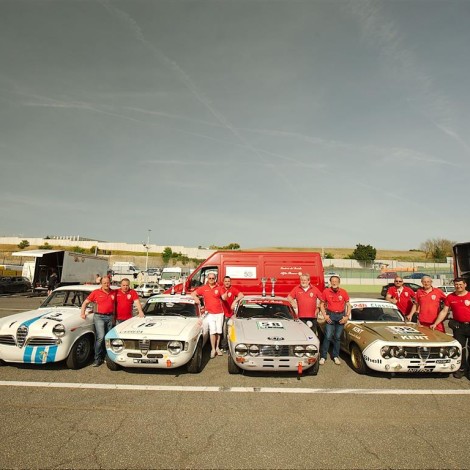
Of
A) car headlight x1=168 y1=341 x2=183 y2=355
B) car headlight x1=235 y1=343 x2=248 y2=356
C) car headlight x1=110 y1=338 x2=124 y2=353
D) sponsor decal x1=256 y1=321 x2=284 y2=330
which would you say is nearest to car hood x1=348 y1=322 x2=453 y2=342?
sponsor decal x1=256 y1=321 x2=284 y2=330

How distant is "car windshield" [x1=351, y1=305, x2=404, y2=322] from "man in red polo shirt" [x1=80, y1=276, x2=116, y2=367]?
17.3ft

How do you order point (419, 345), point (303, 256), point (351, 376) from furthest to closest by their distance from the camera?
point (303, 256)
point (351, 376)
point (419, 345)

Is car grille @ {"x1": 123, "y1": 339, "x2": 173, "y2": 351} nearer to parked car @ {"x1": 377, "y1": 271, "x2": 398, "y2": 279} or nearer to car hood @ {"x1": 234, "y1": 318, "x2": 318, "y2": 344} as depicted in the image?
car hood @ {"x1": 234, "y1": 318, "x2": 318, "y2": 344}

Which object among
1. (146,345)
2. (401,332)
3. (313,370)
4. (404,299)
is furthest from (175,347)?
(404,299)

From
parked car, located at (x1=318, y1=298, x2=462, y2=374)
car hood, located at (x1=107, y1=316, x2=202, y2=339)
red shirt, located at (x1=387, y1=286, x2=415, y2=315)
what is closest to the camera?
parked car, located at (x1=318, y1=298, x2=462, y2=374)

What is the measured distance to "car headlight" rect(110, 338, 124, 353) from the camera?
5441 mm

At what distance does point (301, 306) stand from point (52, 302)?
5573 millimetres

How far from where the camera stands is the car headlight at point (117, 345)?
214 inches

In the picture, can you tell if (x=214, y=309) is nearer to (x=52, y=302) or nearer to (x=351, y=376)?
(x=351, y=376)

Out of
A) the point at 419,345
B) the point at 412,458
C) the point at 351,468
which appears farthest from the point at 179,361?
the point at 419,345

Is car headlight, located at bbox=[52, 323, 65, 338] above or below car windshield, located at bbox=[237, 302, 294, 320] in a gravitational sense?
below

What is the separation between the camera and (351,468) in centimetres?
304

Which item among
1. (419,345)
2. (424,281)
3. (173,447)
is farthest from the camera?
(424,281)

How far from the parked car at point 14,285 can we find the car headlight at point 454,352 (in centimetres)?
2432
